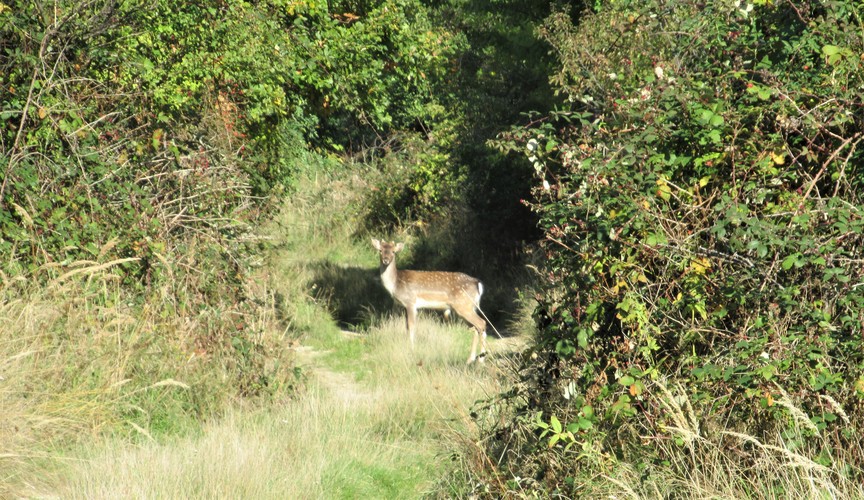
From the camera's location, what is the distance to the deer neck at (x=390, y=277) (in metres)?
16.4

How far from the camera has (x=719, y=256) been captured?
5.36m

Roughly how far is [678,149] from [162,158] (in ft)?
18.7

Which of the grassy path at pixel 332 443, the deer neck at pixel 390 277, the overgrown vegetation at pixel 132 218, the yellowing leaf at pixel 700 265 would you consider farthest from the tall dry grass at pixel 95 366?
the deer neck at pixel 390 277

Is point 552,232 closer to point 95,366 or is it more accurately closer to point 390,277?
point 95,366

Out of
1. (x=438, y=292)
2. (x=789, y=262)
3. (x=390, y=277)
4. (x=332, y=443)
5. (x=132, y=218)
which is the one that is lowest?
(x=438, y=292)

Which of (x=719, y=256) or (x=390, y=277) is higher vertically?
(x=719, y=256)

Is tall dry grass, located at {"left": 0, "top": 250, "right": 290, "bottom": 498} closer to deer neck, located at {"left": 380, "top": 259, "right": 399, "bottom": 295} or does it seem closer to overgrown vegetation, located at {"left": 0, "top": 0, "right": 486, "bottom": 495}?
overgrown vegetation, located at {"left": 0, "top": 0, "right": 486, "bottom": 495}

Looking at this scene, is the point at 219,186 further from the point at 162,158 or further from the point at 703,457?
the point at 703,457

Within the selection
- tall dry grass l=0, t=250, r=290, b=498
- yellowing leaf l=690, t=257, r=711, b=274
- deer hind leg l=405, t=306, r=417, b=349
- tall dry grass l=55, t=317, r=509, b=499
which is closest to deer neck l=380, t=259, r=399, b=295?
deer hind leg l=405, t=306, r=417, b=349

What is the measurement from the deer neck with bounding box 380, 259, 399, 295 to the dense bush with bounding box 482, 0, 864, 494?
10263mm

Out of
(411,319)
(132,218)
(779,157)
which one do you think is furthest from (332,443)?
(411,319)

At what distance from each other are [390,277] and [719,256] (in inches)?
448

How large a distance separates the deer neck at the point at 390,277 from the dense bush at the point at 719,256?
10263mm

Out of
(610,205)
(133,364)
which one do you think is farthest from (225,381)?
(610,205)
